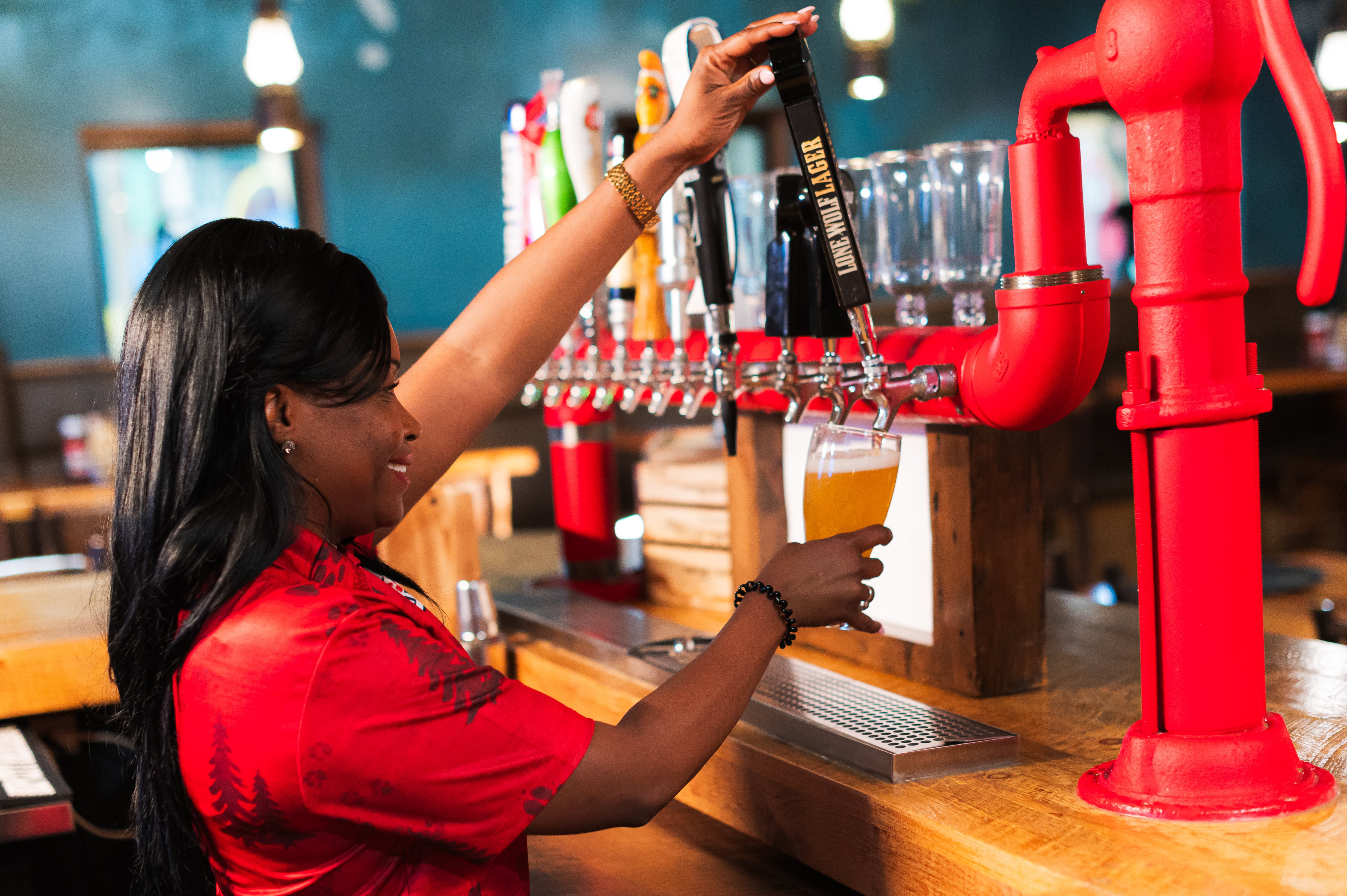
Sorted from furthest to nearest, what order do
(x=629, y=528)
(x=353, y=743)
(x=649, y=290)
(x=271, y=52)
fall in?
(x=271, y=52) → (x=629, y=528) → (x=649, y=290) → (x=353, y=743)

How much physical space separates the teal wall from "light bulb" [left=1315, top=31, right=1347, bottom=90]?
127 inches

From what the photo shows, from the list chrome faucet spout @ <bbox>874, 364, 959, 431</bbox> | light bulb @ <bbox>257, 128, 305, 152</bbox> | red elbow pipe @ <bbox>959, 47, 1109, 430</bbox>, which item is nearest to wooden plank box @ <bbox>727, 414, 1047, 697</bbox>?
chrome faucet spout @ <bbox>874, 364, 959, 431</bbox>

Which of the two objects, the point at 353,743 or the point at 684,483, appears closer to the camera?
the point at 353,743

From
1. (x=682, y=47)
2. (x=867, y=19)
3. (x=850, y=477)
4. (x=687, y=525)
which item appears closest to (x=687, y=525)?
(x=687, y=525)

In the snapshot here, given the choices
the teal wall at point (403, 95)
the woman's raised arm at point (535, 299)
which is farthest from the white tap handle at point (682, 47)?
the teal wall at point (403, 95)

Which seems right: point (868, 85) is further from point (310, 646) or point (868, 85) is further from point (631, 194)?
point (310, 646)

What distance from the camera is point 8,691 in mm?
1782

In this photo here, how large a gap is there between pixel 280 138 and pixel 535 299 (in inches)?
Answer: 175

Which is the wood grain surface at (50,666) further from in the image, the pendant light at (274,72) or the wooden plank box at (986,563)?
the pendant light at (274,72)

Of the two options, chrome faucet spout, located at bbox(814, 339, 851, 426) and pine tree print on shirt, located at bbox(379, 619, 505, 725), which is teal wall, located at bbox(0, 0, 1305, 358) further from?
pine tree print on shirt, located at bbox(379, 619, 505, 725)

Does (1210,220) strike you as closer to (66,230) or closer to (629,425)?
(629,425)

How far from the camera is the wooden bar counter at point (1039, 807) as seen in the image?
845 mm

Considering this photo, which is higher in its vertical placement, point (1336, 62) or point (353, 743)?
point (1336, 62)

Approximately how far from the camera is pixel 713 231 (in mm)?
1359
